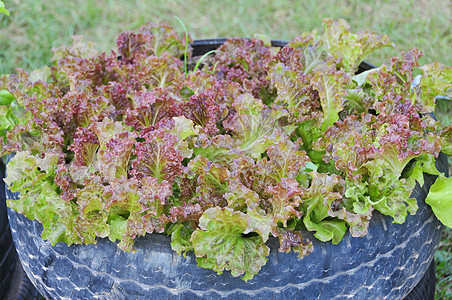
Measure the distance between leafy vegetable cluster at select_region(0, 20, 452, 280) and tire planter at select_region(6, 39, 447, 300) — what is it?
5cm

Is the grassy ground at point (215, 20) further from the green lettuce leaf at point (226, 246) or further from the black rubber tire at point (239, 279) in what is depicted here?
the green lettuce leaf at point (226, 246)

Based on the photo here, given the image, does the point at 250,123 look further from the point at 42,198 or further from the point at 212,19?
the point at 212,19

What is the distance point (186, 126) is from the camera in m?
1.54

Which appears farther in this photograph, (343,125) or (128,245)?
(343,125)

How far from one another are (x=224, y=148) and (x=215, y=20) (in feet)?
9.72

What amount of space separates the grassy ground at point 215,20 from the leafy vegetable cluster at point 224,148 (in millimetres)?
2164

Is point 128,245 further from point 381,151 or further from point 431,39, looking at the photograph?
point 431,39

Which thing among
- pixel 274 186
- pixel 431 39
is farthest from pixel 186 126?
pixel 431 39

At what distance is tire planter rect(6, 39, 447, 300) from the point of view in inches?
53.0

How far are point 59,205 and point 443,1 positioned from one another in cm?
409

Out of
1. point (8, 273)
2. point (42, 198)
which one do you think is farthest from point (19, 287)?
point (42, 198)

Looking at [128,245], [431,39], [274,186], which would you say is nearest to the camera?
[128,245]

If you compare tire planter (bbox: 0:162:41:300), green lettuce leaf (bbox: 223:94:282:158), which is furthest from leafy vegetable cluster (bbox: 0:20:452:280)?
tire planter (bbox: 0:162:41:300)

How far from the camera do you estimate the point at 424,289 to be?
199 centimetres
